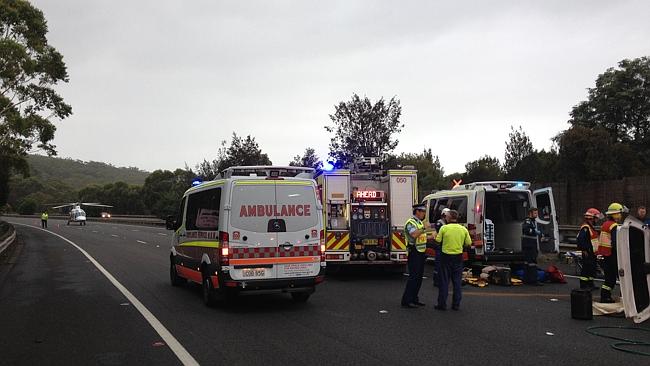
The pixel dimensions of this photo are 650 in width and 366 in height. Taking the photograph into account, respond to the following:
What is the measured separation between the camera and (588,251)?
33.1 feet

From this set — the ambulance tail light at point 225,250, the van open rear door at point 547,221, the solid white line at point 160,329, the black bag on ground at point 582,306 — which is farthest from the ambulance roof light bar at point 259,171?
the van open rear door at point 547,221

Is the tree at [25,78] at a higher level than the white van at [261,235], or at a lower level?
higher

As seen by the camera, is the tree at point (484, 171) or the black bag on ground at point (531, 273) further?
the tree at point (484, 171)

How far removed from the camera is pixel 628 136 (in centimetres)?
4572

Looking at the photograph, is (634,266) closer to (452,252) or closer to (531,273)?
(452,252)

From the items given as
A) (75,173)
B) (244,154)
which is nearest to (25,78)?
(244,154)

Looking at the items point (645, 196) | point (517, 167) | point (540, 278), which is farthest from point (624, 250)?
point (517, 167)

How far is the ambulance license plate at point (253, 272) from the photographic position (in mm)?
8887

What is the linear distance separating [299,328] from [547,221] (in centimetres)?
851

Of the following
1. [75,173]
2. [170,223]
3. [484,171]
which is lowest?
[170,223]

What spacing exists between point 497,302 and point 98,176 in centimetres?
19429

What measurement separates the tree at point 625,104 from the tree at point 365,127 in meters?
24.0

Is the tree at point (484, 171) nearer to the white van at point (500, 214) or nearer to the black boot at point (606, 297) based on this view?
the white van at point (500, 214)

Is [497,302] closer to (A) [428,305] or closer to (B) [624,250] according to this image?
(A) [428,305]
